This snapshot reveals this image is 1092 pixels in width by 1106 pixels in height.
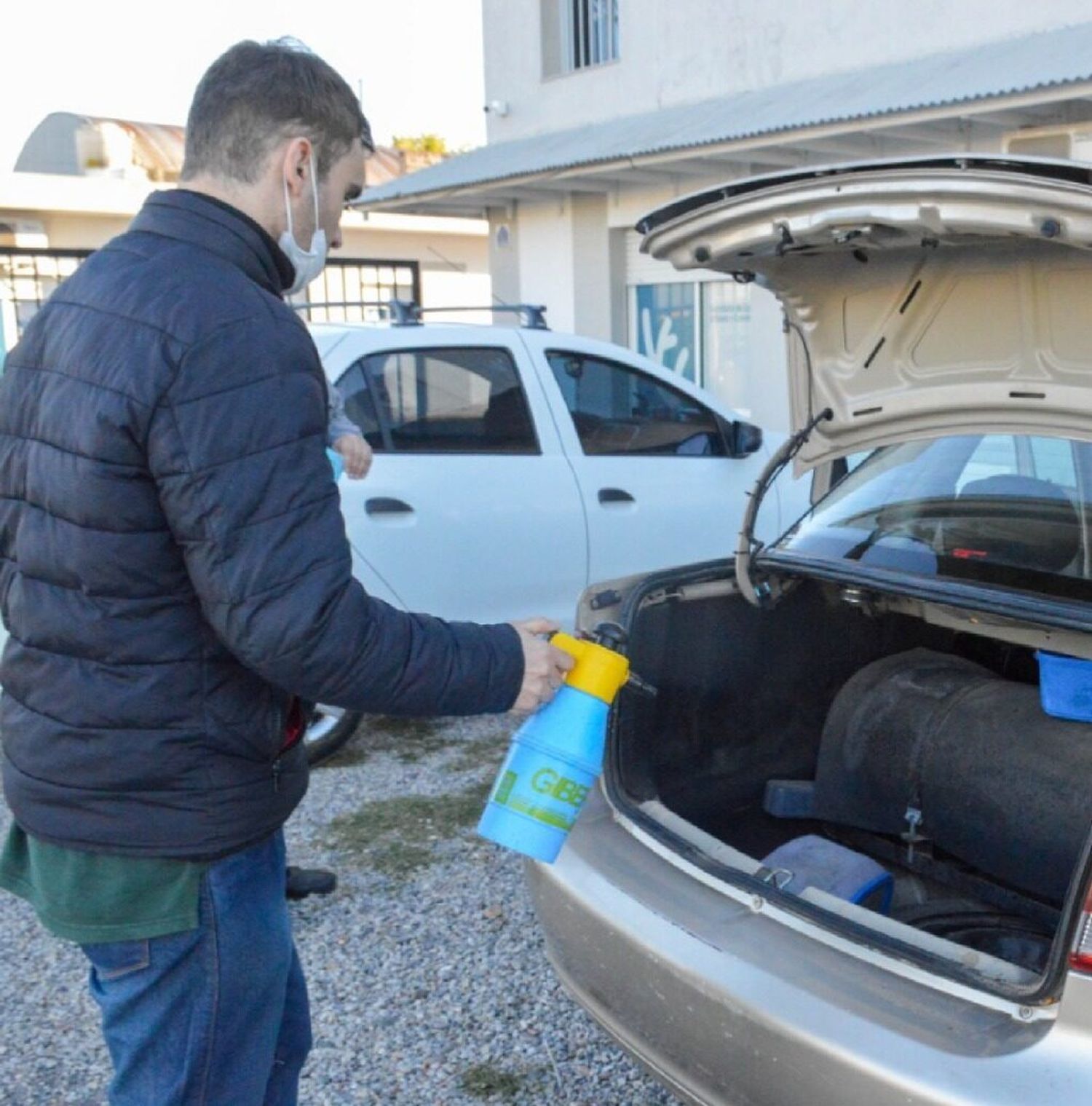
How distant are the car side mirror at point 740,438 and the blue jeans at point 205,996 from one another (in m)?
4.28

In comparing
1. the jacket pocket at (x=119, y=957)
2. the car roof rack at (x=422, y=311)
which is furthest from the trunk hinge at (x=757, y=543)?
the car roof rack at (x=422, y=311)

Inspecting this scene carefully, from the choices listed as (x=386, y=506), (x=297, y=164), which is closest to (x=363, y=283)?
(x=386, y=506)

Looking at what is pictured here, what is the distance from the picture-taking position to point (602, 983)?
8.23 feet

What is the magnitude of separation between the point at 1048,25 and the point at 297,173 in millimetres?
8730

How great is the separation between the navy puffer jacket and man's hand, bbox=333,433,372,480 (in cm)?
149

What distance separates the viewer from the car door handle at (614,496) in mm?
5703

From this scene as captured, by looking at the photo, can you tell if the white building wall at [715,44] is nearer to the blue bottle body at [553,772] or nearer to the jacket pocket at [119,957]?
the blue bottle body at [553,772]

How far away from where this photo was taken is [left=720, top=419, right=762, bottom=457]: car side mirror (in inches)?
237

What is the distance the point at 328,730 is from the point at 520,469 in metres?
1.35

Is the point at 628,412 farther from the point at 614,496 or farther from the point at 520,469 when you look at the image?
the point at 520,469

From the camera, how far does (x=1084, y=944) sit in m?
1.92

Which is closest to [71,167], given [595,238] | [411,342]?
[595,238]

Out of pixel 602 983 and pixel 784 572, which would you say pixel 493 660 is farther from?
pixel 784 572

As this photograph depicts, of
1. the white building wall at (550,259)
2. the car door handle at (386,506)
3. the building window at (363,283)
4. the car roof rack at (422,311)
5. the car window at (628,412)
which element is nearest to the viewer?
the car door handle at (386,506)
